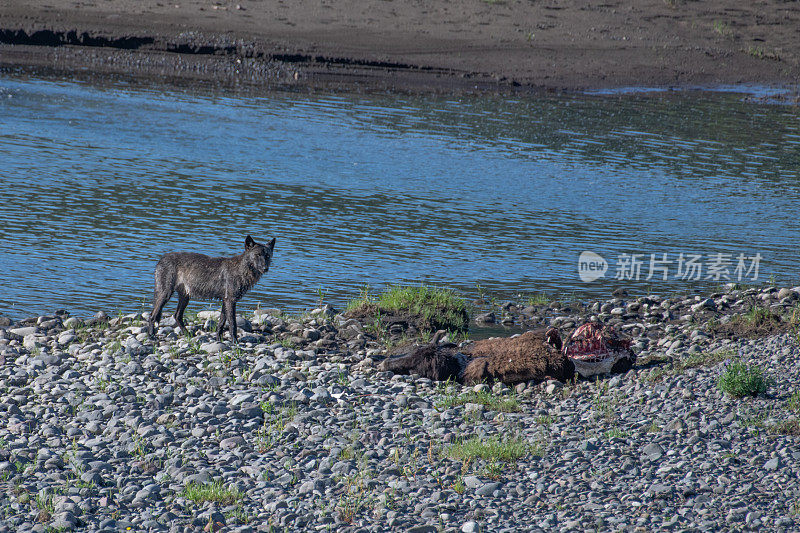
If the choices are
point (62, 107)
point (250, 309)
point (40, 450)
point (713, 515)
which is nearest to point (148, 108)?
point (62, 107)

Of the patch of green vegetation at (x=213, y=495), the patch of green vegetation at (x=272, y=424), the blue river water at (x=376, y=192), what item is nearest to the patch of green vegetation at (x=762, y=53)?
the blue river water at (x=376, y=192)

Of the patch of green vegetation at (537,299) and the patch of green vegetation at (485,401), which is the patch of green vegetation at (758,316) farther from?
the patch of green vegetation at (485,401)

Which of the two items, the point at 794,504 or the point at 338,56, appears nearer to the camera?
the point at 794,504

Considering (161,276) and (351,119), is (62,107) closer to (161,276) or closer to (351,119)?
(351,119)

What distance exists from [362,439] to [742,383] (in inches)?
164

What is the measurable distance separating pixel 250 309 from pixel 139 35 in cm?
3407

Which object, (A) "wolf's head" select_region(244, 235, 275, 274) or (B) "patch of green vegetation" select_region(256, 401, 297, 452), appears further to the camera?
(A) "wolf's head" select_region(244, 235, 275, 274)

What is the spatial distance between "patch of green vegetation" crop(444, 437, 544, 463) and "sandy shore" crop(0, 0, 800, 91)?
35308 millimetres

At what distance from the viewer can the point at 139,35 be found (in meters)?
45.2

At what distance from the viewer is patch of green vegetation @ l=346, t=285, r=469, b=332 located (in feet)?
45.6

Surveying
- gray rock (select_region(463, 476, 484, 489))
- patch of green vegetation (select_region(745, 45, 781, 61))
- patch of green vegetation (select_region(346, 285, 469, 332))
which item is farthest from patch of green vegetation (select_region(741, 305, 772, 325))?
patch of green vegetation (select_region(745, 45, 781, 61))

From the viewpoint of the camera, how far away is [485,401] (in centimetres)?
1046

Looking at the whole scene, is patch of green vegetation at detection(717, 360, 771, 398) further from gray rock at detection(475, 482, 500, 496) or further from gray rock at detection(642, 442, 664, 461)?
gray rock at detection(475, 482, 500, 496)

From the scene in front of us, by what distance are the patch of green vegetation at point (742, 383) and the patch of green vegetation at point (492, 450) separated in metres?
2.45
